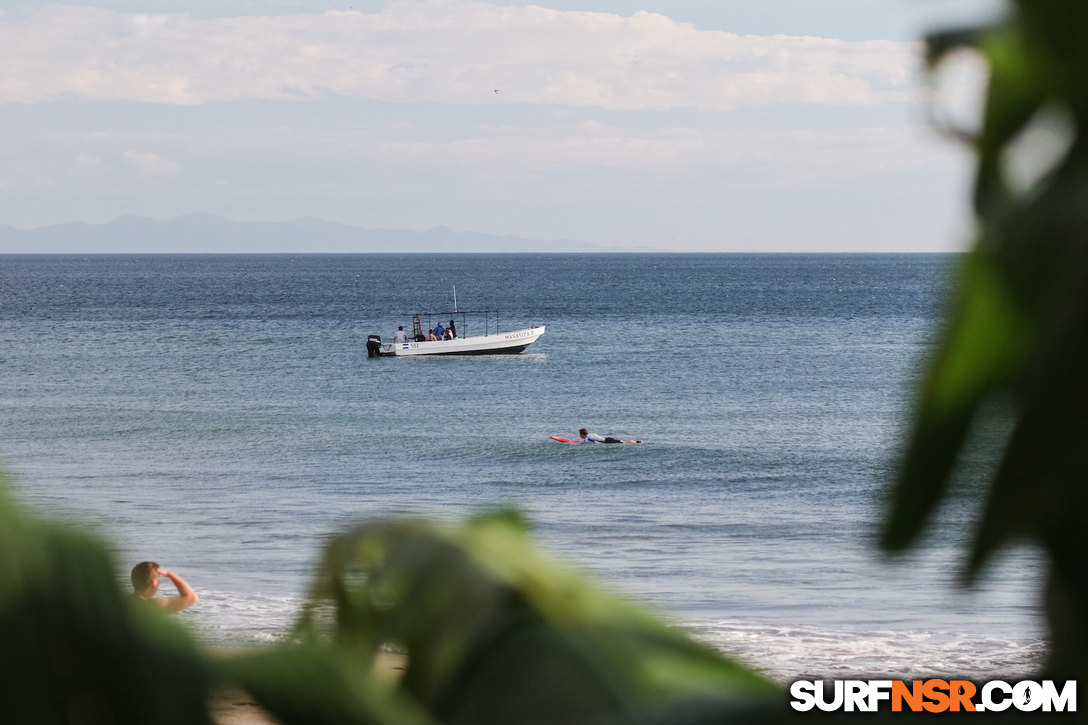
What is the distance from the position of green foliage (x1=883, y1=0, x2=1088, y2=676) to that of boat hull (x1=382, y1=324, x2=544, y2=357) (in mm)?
57058

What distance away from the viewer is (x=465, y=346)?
58125mm

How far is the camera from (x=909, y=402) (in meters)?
0.39

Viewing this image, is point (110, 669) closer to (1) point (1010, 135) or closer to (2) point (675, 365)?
(1) point (1010, 135)

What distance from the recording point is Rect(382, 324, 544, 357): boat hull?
5812cm

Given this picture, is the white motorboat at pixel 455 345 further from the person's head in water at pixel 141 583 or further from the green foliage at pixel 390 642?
the green foliage at pixel 390 642

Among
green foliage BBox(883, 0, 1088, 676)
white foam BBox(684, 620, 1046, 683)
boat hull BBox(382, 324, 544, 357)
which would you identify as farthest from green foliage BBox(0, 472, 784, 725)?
boat hull BBox(382, 324, 544, 357)

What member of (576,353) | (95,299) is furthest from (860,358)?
(95,299)

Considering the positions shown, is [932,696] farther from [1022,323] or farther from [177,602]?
[177,602]

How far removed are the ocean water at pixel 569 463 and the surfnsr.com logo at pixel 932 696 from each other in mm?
20

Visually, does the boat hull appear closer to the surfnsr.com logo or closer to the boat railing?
the boat railing

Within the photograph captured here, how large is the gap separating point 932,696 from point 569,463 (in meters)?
32.2

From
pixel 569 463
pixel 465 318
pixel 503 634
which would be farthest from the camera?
pixel 465 318

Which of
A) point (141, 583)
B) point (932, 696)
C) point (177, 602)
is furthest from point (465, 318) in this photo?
point (932, 696)

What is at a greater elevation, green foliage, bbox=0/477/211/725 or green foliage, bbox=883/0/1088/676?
green foliage, bbox=883/0/1088/676
